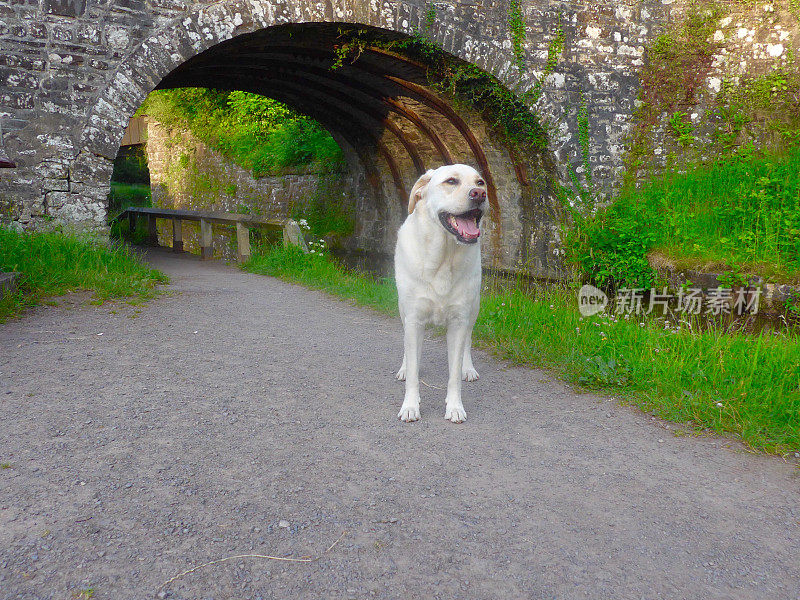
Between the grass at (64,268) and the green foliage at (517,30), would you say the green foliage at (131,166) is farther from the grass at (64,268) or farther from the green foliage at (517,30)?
the green foliage at (517,30)

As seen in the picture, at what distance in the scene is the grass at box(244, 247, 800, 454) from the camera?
3369mm

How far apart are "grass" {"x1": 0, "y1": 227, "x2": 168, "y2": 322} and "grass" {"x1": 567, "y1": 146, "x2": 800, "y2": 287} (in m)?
5.61

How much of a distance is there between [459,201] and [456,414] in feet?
3.94

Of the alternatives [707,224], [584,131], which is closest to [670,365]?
[707,224]

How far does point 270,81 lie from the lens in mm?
10430

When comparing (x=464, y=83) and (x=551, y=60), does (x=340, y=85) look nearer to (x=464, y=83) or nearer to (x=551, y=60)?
(x=464, y=83)

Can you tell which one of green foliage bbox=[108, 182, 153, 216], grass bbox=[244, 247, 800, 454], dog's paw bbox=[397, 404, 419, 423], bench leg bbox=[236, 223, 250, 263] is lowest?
dog's paw bbox=[397, 404, 419, 423]

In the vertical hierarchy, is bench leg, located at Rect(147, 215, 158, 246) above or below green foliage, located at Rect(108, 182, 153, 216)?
below

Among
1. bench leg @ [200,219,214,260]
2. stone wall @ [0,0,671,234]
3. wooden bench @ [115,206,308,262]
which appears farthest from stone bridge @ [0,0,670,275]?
bench leg @ [200,219,214,260]

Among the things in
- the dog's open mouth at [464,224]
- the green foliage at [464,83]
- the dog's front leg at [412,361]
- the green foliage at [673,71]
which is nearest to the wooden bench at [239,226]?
the green foliage at [464,83]

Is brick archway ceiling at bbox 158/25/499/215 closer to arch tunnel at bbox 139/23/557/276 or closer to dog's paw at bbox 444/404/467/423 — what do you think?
arch tunnel at bbox 139/23/557/276

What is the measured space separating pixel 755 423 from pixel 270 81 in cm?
946

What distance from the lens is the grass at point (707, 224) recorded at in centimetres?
626

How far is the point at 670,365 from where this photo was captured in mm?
4066
